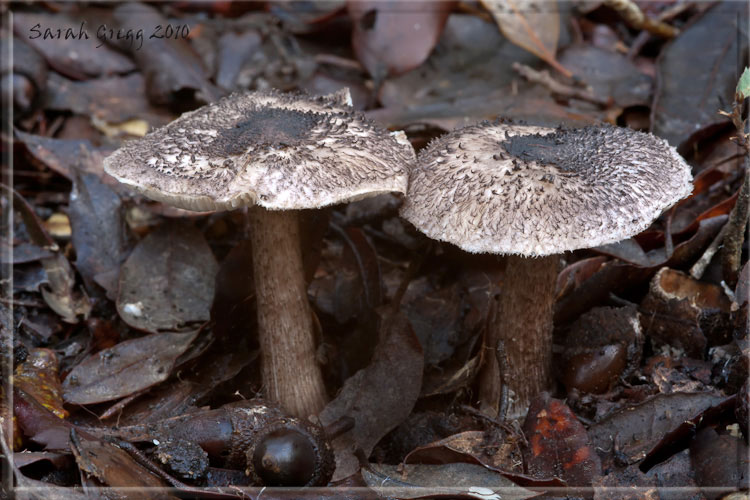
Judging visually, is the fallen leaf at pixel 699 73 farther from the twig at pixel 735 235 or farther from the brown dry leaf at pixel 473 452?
the brown dry leaf at pixel 473 452

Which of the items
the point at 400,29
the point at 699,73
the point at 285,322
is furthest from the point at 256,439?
the point at 699,73

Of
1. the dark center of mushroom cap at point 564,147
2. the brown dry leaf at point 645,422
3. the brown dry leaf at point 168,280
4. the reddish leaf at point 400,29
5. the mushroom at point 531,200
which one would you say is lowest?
the brown dry leaf at point 645,422

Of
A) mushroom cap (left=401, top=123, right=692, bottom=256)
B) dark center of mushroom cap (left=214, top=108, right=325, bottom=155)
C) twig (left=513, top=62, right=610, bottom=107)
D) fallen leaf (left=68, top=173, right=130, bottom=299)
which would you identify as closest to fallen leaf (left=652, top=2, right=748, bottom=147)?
twig (left=513, top=62, right=610, bottom=107)

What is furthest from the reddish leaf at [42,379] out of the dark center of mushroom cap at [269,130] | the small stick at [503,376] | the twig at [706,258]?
the twig at [706,258]

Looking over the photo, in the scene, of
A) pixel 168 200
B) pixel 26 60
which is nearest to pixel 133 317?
pixel 168 200

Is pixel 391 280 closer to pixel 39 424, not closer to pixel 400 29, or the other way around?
pixel 400 29

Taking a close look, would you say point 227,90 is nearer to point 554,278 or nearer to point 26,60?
point 26,60
